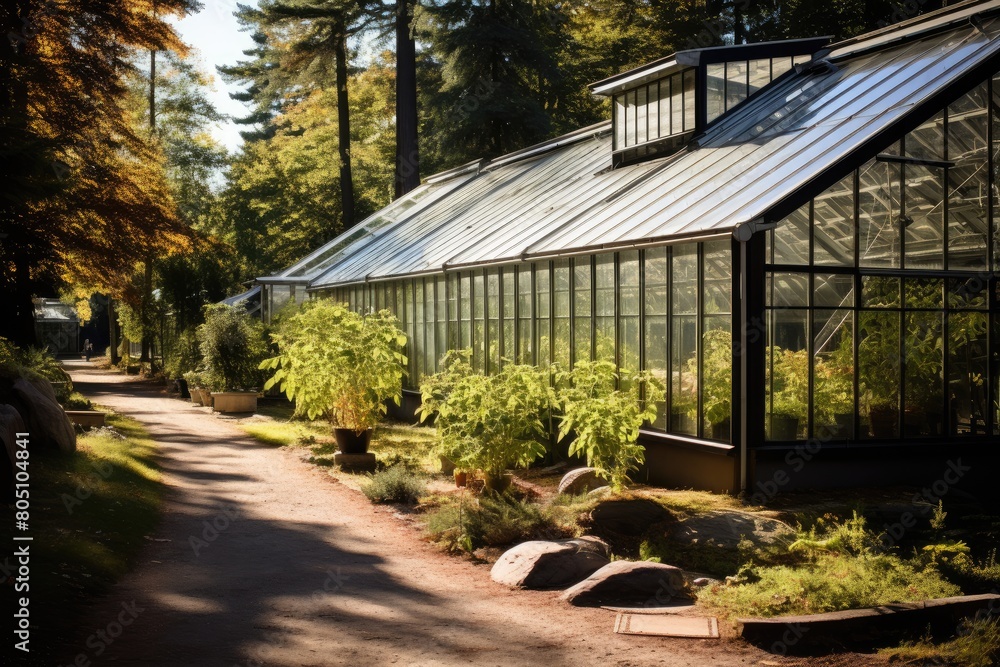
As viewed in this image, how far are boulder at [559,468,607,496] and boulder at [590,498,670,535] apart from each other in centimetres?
Answer: 145

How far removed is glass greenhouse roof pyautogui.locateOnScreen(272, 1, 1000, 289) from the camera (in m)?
12.8

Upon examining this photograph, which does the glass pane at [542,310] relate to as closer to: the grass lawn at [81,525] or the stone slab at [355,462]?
the stone slab at [355,462]

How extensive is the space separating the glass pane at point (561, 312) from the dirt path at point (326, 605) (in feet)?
14.2

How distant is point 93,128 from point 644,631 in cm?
1720

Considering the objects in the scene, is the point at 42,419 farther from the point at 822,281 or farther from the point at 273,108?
the point at 273,108

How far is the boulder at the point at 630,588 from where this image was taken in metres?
8.49

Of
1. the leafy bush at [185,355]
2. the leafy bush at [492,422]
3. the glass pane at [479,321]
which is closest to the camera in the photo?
the leafy bush at [492,422]

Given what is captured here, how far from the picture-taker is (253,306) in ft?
121

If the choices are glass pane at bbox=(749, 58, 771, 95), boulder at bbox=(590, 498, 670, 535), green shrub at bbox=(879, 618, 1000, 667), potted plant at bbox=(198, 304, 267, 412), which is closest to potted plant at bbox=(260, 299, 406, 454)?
boulder at bbox=(590, 498, 670, 535)

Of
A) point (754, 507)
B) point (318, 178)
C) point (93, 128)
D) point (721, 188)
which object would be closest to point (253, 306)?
point (318, 178)

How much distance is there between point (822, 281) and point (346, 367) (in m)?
7.02

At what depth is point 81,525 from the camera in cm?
983

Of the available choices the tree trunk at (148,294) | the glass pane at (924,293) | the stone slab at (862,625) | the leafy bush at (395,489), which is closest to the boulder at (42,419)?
the leafy bush at (395,489)

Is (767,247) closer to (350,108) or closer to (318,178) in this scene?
(318,178)
